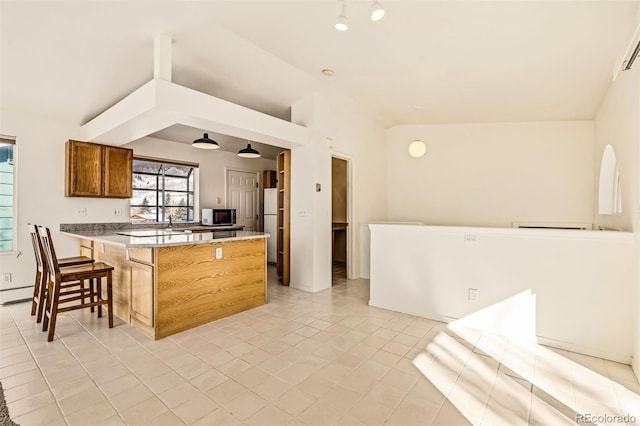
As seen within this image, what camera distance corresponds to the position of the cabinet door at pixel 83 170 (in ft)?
13.6

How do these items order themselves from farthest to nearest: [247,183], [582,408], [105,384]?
1. [247,183]
2. [105,384]
3. [582,408]

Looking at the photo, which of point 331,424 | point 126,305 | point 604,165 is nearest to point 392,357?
point 331,424

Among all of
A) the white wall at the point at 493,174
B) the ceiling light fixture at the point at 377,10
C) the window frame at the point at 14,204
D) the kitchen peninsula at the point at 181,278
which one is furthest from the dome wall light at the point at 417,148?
the window frame at the point at 14,204

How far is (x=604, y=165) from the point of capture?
406cm

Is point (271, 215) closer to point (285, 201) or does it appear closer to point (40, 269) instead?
point (285, 201)

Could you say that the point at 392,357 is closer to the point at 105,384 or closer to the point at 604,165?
the point at 105,384

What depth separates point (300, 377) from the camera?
2.16 meters

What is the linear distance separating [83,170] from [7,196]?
2.87 ft

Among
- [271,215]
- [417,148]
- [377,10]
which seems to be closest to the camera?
[377,10]

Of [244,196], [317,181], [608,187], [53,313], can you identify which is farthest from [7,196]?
[608,187]

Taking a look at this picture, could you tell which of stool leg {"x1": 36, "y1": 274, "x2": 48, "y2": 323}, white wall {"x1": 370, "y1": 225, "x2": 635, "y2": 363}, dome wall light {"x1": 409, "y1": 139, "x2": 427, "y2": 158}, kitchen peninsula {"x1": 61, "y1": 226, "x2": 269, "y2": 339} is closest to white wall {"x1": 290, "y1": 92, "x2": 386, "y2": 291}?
kitchen peninsula {"x1": 61, "y1": 226, "x2": 269, "y2": 339}

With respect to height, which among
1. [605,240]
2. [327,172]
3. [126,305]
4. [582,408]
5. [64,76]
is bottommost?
[582,408]

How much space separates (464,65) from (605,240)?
2.16 m

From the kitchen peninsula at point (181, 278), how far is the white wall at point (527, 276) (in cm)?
161
